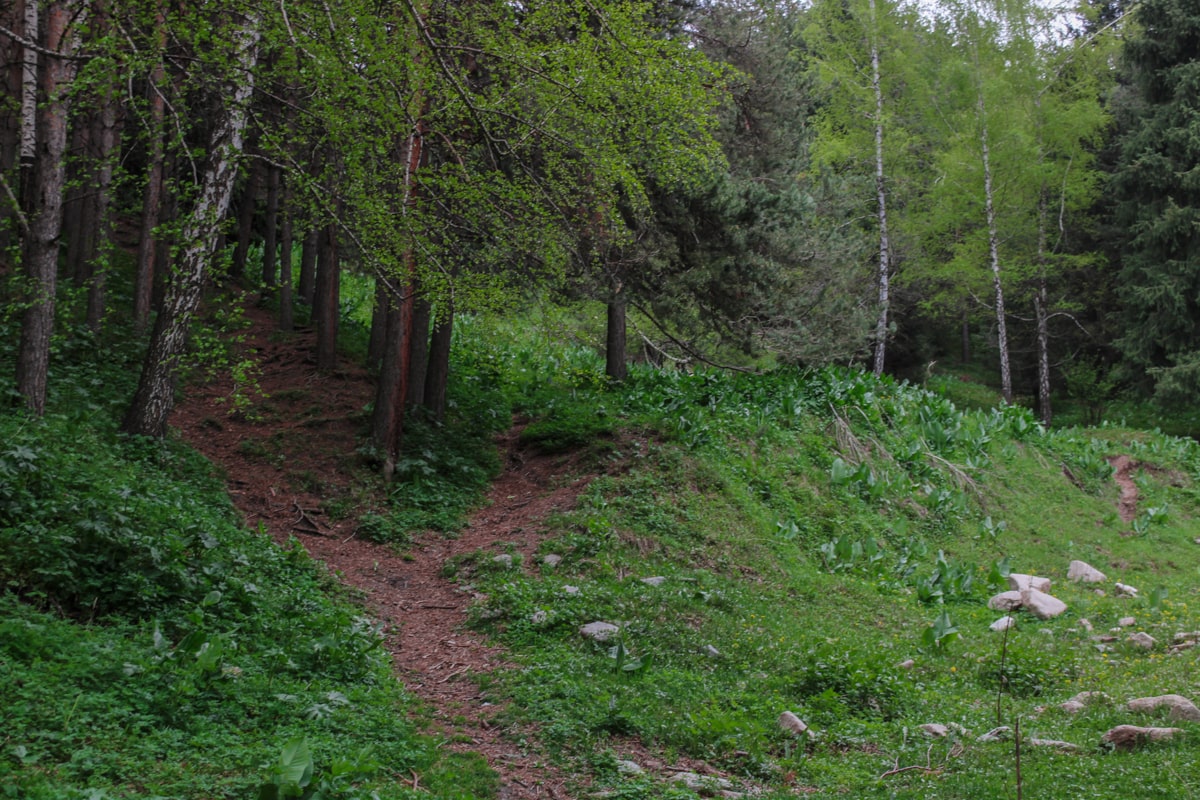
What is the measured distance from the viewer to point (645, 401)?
14.0 meters

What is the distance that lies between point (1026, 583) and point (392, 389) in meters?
8.15

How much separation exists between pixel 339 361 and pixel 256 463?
12.0ft

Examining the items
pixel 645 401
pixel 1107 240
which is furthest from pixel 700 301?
pixel 1107 240

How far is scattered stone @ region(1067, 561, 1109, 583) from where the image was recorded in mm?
11961

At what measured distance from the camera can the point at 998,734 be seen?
5.82 meters

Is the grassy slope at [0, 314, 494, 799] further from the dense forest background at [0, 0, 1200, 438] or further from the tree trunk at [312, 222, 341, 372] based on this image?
the tree trunk at [312, 222, 341, 372]

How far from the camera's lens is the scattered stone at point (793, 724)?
5.96 m

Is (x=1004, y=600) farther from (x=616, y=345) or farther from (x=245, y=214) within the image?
(x=245, y=214)

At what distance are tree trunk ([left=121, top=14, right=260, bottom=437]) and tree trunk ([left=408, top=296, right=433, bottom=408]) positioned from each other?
3301mm

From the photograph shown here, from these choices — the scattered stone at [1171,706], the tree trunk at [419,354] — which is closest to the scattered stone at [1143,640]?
the scattered stone at [1171,706]

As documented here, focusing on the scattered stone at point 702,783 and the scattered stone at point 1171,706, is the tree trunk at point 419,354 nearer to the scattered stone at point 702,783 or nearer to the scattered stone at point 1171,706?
the scattered stone at point 702,783

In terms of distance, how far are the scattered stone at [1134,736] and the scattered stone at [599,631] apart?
360 centimetres

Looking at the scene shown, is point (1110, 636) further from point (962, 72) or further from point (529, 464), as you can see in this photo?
point (962, 72)

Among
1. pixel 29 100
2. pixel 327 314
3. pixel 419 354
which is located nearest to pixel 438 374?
pixel 419 354
